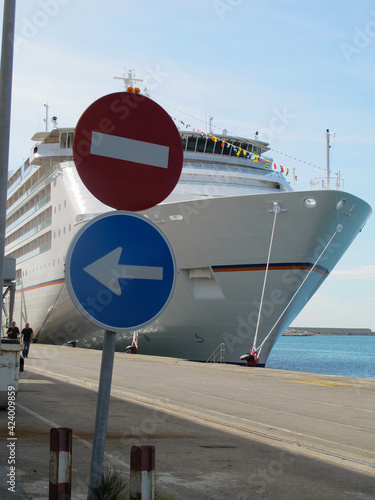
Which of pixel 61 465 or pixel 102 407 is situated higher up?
pixel 102 407

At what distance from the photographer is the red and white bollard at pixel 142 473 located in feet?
9.98

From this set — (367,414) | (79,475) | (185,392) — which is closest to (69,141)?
(185,392)

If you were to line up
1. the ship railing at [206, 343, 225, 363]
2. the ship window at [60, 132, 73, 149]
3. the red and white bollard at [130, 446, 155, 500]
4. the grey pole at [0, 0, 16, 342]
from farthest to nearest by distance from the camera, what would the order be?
the ship window at [60, 132, 73, 149]
the ship railing at [206, 343, 225, 363]
the grey pole at [0, 0, 16, 342]
the red and white bollard at [130, 446, 155, 500]

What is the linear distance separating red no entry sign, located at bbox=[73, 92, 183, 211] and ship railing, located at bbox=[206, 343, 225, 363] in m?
18.2

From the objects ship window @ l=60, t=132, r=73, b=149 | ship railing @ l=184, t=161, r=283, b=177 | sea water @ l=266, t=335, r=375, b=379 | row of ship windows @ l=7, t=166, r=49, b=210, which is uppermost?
ship window @ l=60, t=132, r=73, b=149

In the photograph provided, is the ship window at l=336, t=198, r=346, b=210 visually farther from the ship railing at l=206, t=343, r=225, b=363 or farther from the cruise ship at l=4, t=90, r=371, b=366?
the ship railing at l=206, t=343, r=225, b=363

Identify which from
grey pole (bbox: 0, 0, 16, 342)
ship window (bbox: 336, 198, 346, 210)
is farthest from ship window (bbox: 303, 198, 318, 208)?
grey pole (bbox: 0, 0, 16, 342)

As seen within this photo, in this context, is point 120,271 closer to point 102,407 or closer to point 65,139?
point 102,407

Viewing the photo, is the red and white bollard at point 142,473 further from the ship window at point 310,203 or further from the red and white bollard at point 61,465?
the ship window at point 310,203

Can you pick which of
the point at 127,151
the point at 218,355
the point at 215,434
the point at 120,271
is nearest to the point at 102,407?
the point at 120,271

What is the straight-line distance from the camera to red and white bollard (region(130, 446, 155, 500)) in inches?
120

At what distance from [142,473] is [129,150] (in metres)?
1.59

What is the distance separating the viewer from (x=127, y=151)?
3.43 m

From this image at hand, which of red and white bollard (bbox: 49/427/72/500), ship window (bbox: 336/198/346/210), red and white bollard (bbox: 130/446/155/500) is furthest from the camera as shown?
ship window (bbox: 336/198/346/210)
